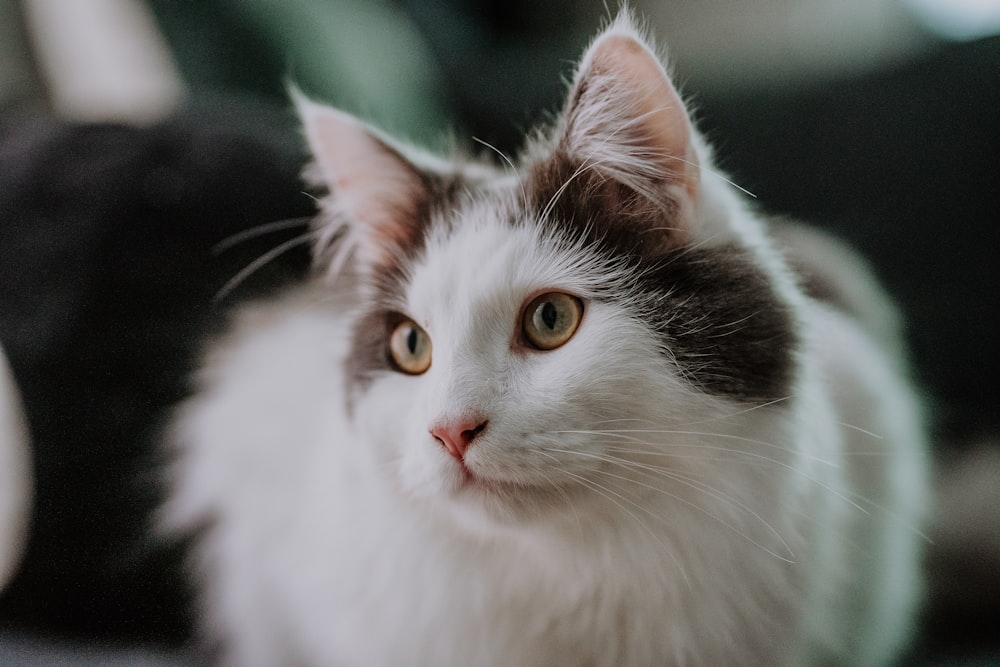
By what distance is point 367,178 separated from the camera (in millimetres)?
809

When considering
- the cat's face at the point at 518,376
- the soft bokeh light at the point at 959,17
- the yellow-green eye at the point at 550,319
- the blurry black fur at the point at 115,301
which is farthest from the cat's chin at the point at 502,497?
the soft bokeh light at the point at 959,17

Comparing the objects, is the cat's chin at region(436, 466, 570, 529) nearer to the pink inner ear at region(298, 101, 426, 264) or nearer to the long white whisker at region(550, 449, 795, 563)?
the long white whisker at region(550, 449, 795, 563)

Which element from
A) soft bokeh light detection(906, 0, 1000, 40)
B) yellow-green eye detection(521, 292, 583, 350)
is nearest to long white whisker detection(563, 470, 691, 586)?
yellow-green eye detection(521, 292, 583, 350)

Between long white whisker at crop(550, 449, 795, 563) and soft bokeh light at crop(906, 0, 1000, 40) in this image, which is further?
soft bokeh light at crop(906, 0, 1000, 40)

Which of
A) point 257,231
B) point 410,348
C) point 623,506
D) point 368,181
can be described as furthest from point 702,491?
point 257,231

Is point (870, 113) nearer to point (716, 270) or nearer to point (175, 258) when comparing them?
point (716, 270)

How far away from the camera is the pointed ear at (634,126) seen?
0.61 metres

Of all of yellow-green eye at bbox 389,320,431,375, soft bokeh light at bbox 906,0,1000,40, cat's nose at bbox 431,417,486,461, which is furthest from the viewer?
soft bokeh light at bbox 906,0,1000,40

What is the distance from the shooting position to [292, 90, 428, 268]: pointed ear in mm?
783

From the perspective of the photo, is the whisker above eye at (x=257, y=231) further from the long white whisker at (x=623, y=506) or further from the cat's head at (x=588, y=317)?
the long white whisker at (x=623, y=506)

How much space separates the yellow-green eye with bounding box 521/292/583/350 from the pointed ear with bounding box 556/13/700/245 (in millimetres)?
113

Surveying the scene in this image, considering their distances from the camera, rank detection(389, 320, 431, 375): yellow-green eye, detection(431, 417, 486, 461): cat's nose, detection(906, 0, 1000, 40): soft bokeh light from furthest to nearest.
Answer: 1. detection(906, 0, 1000, 40): soft bokeh light
2. detection(389, 320, 431, 375): yellow-green eye
3. detection(431, 417, 486, 461): cat's nose

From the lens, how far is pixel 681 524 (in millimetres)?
663

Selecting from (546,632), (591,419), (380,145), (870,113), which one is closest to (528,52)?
(380,145)
